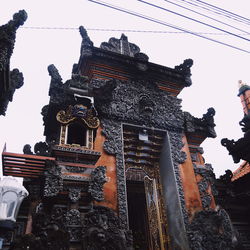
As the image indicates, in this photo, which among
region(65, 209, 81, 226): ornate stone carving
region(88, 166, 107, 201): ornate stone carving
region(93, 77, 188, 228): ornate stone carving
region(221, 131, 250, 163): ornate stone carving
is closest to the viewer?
region(65, 209, 81, 226): ornate stone carving

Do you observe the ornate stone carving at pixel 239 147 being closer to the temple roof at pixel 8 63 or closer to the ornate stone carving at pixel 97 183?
the ornate stone carving at pixel 97 183

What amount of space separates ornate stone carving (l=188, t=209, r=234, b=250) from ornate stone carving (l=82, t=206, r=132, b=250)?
7.66 feet

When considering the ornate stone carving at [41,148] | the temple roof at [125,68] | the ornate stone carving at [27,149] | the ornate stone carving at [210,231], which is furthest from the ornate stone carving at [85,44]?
the ornate stone carving at [210,231]

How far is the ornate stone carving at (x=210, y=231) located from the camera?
288 inches

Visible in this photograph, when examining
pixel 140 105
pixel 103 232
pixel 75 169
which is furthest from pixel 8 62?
pixel 103 232

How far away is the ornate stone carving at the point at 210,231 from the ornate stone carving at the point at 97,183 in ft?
10.5

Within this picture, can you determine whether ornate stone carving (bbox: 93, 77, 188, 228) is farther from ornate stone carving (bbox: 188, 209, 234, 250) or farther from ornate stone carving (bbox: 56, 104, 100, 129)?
ornate stone carving (bbox: 56, 104, 100, 129)

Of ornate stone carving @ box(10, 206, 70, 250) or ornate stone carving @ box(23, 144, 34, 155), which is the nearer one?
ornate stone carving @ box(10, 206, 70, 250)

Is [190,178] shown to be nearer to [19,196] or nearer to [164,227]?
[164,227]

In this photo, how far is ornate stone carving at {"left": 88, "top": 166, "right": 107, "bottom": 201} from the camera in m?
6.17

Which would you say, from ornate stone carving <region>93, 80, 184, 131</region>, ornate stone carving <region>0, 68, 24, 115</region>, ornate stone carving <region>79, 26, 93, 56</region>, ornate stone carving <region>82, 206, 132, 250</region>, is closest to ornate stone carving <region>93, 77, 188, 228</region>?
ornate stone carving <region>93, 80, 184, 131</region>

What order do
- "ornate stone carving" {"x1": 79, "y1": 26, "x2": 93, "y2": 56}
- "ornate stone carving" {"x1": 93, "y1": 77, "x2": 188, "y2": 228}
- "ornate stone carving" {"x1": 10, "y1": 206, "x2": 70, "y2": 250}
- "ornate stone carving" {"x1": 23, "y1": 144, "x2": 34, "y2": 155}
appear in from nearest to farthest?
"ornate stone carving" {"x1": 10, "y1": 206, "x2": 70, "y2": 250}
"ornate stone carving" {"x1": 23, "y1": 144, "x2": 34, "y2": 155}
"ornate stone carving" {"x1": 93, "y1": 77, "x2": 188, "y2": 228}
"ornate stone carving" {"x1": 79, "y1": 26, "x2": 93, "y2": 56}

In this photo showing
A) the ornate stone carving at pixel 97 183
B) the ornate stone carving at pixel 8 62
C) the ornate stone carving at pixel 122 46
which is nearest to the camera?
the ornate stone carving at pixel 97 183

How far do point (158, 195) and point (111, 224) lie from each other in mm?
2798
